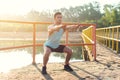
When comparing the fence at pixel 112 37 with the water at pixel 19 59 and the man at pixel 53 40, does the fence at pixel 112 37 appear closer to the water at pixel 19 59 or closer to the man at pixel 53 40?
the water at pixel 19 59

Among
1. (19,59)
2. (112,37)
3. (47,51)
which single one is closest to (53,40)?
(47,51)

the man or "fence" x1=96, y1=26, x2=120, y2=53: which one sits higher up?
the man

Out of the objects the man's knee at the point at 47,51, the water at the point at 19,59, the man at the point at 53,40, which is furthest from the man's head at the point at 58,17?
the water at the point at 19,59

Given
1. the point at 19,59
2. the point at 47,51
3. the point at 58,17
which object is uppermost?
the point at 58,17

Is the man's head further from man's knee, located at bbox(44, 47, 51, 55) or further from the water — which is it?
the water

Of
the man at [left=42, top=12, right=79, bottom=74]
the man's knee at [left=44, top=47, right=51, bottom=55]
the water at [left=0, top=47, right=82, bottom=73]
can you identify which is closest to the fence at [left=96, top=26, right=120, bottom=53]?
the water at [left=0, top=47, right=82, bottom=73]

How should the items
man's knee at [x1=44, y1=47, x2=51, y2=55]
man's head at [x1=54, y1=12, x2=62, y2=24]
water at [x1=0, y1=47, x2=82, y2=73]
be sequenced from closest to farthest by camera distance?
man's head at [x1=54, y1=12, x2=62, y2=24] → man's knee at [x1=44, y1=47, x2=51, y2=55] → water at [x1=0, y1=47, x2=82, y2=73]

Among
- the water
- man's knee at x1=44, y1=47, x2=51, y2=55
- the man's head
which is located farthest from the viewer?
the water

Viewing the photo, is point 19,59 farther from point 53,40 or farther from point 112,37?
point 53,40

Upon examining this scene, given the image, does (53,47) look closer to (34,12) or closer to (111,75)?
(111,75)

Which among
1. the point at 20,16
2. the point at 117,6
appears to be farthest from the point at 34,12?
the point at 117,6

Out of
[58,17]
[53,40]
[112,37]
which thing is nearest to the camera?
[58,17]

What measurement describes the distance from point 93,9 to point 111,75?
9902 centimetres

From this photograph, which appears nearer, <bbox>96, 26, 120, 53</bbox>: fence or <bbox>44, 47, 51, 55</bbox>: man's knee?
<bbox>44, 47, 51, 55</bbox>: man's knee
